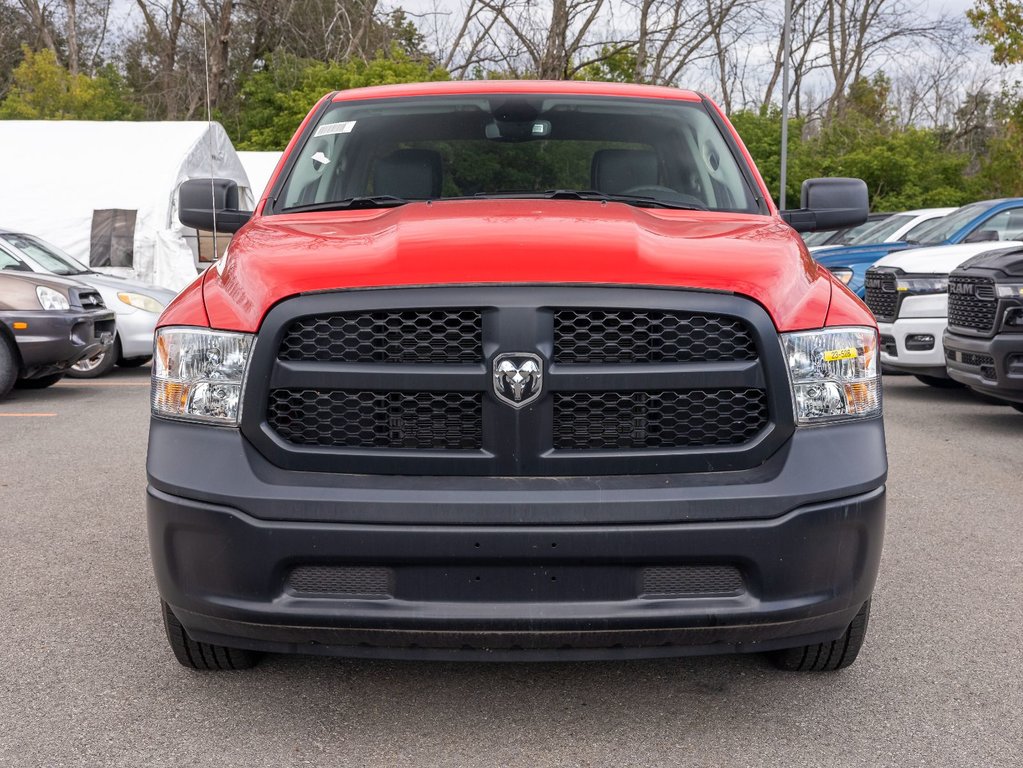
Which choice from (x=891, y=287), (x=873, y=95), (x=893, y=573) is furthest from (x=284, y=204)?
(x=873, y=95)

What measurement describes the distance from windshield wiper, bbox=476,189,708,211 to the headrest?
17 centimetres

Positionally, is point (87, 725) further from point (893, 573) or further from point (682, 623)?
point (893, 573)

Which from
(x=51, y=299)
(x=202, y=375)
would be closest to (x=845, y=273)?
(x=51, y=299)

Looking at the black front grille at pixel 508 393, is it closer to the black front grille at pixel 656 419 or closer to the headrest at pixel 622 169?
the black front grille at pixel 656 419

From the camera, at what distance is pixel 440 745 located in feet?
10.2

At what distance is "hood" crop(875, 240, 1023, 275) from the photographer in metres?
10.6

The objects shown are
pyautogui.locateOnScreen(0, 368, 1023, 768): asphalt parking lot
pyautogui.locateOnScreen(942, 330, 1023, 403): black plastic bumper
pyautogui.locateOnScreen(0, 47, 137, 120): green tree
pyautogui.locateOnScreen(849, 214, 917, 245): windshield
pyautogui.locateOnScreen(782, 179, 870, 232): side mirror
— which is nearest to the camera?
pyautogui.locateOnScreen(0, 368, 1023, 768): asphalt parking lot

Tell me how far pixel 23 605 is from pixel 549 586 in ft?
8.16

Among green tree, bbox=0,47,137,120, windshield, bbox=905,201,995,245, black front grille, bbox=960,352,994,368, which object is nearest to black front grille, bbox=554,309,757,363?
black front grille, bbox=960,352,994,368

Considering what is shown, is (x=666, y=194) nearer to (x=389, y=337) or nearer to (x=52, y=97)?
(x=389, y=337)

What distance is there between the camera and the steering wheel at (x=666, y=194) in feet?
14.2

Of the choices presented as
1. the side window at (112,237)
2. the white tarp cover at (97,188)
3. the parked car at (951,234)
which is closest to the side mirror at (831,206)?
the parked car at (951,234)

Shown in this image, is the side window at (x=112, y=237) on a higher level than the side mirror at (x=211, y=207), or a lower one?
lower

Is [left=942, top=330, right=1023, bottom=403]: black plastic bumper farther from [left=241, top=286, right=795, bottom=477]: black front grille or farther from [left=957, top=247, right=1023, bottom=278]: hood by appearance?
[left=241, top=286, right=795, bottom=477]: black front grille
